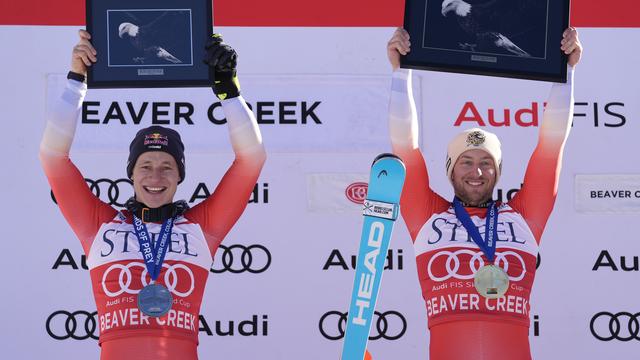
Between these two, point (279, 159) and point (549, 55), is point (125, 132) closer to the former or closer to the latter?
point (279, 159)

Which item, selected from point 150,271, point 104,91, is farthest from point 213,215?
point 104,91

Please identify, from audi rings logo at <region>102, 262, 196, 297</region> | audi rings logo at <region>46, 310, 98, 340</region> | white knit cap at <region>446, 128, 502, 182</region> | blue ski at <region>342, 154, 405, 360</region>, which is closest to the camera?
blue ski at <region>342, 154, 405, 360</region>

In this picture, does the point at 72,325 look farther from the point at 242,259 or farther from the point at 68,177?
the point at 68,177

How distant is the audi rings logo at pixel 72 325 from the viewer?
4.30 metres

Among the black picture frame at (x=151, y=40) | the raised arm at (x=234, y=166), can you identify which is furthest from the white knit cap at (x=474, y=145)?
the black picture frame at (x=151, y=40)

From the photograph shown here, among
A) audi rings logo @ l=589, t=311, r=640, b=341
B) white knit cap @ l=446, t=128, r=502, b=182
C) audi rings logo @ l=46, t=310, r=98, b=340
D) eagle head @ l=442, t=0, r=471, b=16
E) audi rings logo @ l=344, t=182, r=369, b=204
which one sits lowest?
audi rings logo @ l=46, t=310, r=98, b=340

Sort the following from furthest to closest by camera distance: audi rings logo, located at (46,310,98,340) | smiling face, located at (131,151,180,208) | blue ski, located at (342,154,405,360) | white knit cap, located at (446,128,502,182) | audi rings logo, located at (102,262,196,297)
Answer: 1. audi rings logo, located at (46,310,98,340)
2. white knit cap, located at (446,128,502,182)
3. smiling face, located at (131,151,180,208)
4. audi rings logo, located at (102,262,196,297)
5. blue ski, located at (342,154,405,360)

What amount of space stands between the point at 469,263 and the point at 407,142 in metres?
0.48

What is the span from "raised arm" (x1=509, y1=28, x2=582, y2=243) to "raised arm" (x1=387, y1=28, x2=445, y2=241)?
0.32 m

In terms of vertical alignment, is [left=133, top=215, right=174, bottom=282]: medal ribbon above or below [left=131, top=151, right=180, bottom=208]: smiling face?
below

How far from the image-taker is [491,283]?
10.4 ft

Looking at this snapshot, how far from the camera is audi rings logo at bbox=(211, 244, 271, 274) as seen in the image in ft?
14.3

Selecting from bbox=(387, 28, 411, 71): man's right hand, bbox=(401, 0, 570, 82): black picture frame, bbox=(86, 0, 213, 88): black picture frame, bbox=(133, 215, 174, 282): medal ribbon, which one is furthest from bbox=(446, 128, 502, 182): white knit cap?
bbox=(133, 215, 174, 282): medal ribbon

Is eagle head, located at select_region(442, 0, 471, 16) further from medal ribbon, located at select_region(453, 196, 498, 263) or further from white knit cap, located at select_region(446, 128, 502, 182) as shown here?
medal ribbon, located at select_region(453, 196, 498, 263)
